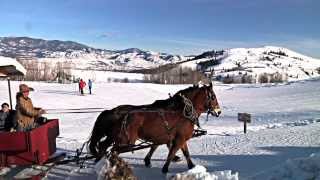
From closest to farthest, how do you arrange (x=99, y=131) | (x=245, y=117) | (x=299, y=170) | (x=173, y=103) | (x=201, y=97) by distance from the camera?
1. (x=299, y=170)
2. (x=99, y=131)
3. (x=173, y=103)
4. (x=201, y=97)
5. (x=245, y=117)

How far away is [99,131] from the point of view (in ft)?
35.6

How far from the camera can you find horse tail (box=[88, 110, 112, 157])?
10742 millimetres

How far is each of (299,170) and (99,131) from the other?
4628mm

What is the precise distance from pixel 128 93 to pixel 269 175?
46.1 metres

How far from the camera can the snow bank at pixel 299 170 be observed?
816 cm

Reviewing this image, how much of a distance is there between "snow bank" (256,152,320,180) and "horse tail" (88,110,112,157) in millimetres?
3865

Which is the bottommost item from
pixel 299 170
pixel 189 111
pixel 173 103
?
pixel 299 170

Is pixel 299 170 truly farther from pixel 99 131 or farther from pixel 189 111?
pixel 99 131

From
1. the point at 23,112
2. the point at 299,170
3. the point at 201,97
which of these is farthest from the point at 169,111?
the point at 299,170

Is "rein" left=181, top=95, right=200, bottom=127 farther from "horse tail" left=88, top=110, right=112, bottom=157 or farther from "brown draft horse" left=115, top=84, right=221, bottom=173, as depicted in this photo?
"horse tail" left=88, top=110, right=112, bottom=157

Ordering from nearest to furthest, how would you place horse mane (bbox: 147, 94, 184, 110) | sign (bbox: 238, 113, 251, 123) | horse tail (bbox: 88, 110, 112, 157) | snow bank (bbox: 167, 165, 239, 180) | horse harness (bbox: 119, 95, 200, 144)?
A: snow bank (bbox: 167, 165, 239, 180) → horse harness (bbox: 119, 95, 200, 144) → horse tail (bbox: 88, 110, 112, 157) → horse mane (bbox: 147, 94, 184, 110) → sign (bbox: 238, 113, 251, 123)

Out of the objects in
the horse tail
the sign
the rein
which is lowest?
the sign

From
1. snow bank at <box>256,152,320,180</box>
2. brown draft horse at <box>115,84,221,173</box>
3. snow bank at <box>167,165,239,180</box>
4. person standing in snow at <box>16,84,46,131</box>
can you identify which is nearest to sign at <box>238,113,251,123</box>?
brown draft horse at <box>115,84,221,173</box>

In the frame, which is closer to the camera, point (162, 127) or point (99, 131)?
point (162, 127)
